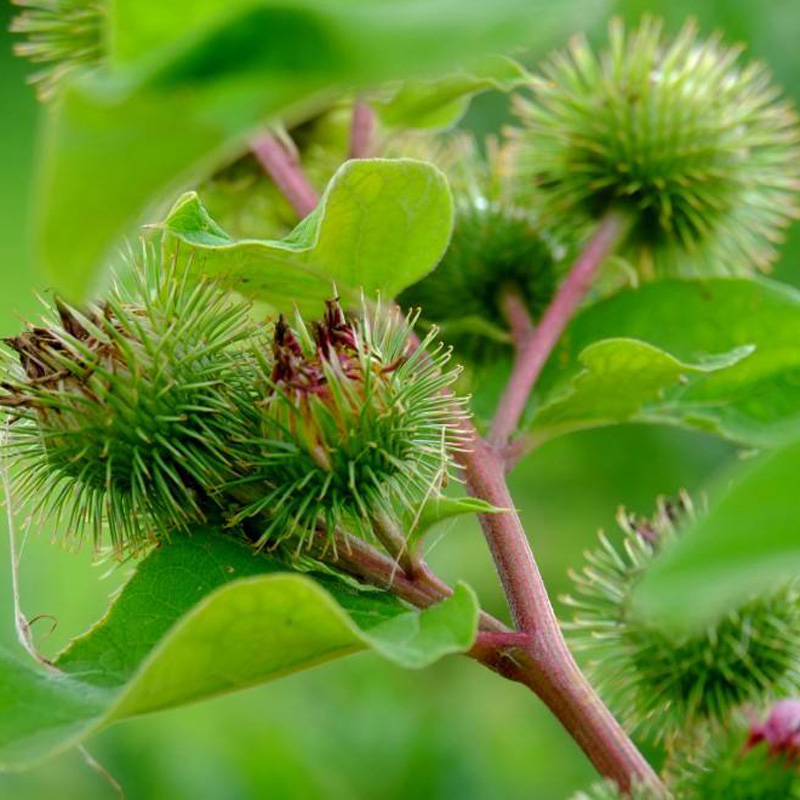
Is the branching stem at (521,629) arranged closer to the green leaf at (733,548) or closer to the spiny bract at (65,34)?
the green leaf at (733,548)

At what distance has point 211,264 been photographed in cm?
197

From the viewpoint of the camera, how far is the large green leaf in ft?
2.80

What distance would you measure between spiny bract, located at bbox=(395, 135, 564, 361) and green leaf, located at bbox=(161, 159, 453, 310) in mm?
533

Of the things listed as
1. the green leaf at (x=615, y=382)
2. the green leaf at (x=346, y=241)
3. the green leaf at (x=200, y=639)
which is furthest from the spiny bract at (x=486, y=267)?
the green leaf at (x=200, y=639)

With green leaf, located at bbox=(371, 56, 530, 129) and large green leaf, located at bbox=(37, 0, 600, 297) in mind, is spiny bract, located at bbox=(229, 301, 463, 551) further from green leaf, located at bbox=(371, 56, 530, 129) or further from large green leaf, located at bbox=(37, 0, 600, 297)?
large green leaf, located at bbox=(37, 0, 600, 297)

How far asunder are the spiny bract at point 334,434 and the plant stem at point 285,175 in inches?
25.5

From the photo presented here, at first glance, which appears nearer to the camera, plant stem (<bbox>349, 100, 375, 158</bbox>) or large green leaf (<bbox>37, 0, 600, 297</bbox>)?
large green leaf (<bbox>37, 0, 600, 297</bbox>)

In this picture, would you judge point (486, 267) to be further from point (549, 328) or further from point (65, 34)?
point (65, 34)

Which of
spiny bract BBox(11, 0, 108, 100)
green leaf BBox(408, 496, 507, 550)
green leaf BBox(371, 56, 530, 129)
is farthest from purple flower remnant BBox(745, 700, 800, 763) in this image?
spiny bract BBox(11, 0, 108, 100)

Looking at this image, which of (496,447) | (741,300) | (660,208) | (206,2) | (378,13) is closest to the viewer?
(378,13)

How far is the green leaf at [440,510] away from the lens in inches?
70.1

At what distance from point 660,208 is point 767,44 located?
3138 mm

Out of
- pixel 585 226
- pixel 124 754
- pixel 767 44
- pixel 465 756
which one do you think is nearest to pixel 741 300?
pixel 585 226

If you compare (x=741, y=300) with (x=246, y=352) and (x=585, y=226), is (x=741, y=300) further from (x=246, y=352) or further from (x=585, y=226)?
(x=246, y=352)
